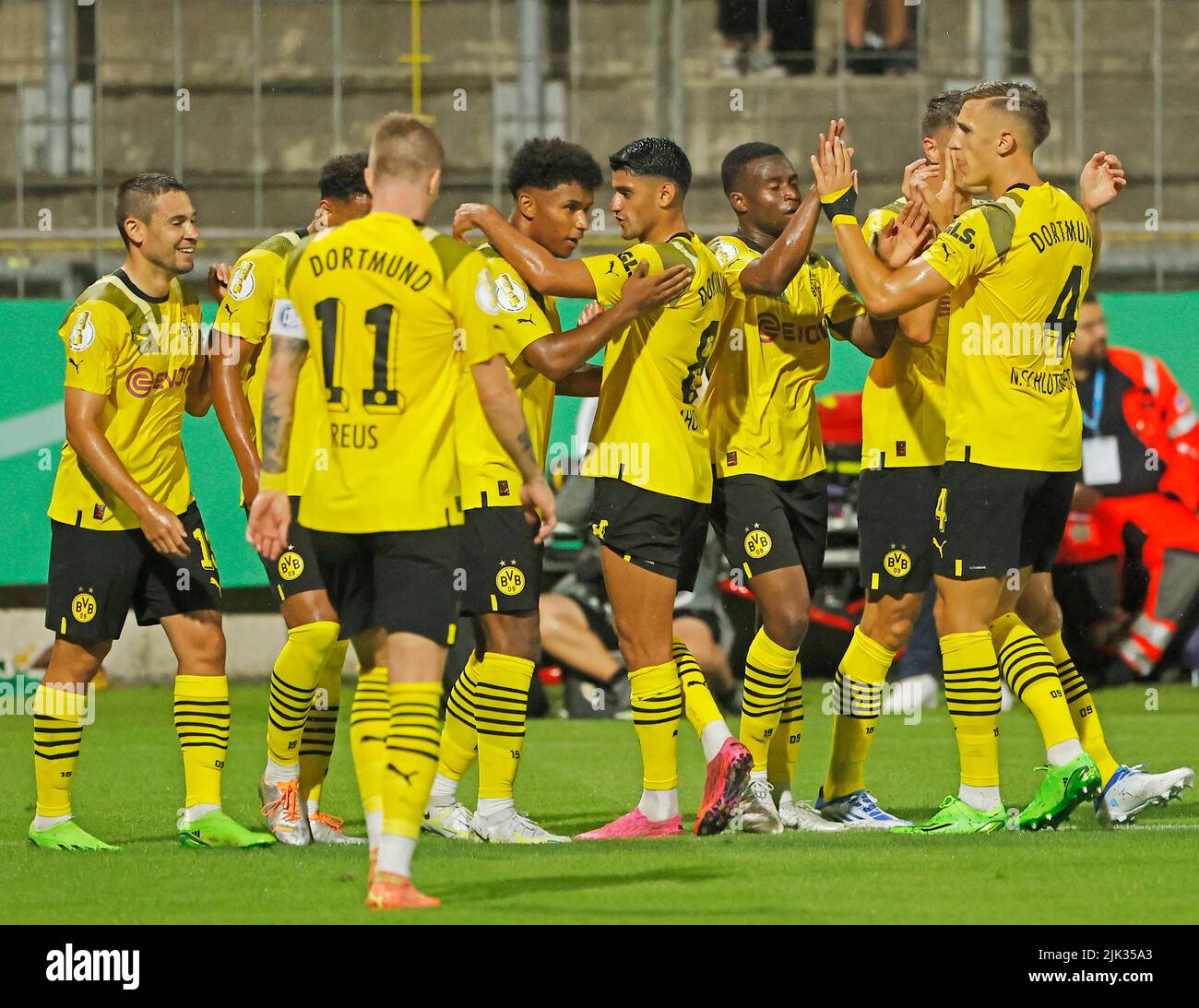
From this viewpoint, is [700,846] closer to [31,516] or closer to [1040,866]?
[1040,866]

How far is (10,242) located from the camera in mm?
15828

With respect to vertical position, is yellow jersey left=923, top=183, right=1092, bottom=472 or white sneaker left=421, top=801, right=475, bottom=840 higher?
yellow jersey left=923, top=183, right=1092, bottom=472

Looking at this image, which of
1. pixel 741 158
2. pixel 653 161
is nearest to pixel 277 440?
pixel 653 161

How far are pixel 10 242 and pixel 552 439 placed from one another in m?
4.82

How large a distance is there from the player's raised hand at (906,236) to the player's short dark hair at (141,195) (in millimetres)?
2536

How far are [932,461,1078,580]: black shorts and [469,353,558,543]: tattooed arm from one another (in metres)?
1.88

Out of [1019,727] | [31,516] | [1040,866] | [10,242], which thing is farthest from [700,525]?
[10,242]

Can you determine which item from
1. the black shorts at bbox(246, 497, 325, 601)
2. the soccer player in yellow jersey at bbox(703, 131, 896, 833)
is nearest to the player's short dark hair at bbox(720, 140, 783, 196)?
the soccer player in yellow jersey at bbox(703, 131, 896, 833)

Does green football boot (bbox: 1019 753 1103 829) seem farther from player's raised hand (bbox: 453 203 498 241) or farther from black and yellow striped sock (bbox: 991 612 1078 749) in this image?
player's raised hand (bbox: 453 203 498 241)

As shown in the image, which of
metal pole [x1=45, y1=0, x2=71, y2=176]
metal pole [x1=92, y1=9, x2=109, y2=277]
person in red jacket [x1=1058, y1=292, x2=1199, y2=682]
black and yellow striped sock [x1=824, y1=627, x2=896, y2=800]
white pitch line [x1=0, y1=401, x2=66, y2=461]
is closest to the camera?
black and yellow striped sock [x1=824, y1=627, x2=896, y2=800]

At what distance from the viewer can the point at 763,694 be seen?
7566 millimetres

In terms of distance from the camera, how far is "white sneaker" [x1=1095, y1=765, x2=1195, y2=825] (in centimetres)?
727

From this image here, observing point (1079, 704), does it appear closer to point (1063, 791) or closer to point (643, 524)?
point (1063, 791)

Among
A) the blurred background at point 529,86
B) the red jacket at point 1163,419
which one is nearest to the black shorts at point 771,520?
the red jacket at point 1163,419
